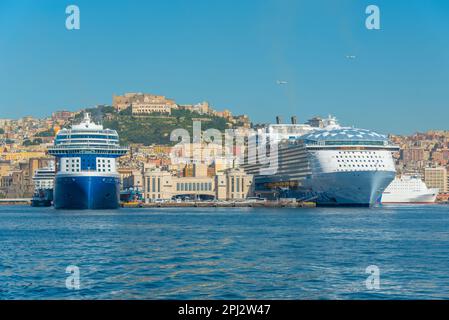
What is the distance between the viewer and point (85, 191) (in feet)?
182

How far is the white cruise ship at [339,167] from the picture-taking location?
60562 millimetres

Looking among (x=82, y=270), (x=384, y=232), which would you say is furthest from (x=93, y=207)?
(x=82, y=270)

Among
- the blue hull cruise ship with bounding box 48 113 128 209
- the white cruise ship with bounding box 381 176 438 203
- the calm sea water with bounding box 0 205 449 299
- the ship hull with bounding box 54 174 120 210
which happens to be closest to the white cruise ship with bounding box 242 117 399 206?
the blue hull cruise ship with bounding box 48 113 128 209

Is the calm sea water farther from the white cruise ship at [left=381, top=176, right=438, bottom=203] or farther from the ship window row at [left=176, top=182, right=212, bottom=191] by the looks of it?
the white cruise ship at [left=381, top=176, right=438, bottom=203]

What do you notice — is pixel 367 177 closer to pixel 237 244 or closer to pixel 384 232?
pixel 384 232

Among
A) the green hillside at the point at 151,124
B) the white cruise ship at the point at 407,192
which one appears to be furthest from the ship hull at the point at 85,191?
the green hillside at the point at 151,124

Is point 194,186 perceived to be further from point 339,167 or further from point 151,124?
point 151,124

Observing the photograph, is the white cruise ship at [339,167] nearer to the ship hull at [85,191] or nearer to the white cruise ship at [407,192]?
the ship hull at [85,191]

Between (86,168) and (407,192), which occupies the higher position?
(86,168)

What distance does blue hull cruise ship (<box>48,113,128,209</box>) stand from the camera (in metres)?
55.8

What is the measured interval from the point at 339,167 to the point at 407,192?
1591 inches

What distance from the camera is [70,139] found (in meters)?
61.0

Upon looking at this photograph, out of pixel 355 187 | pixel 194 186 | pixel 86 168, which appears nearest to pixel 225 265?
pixel 86 168

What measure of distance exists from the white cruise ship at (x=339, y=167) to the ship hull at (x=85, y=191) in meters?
17.4
